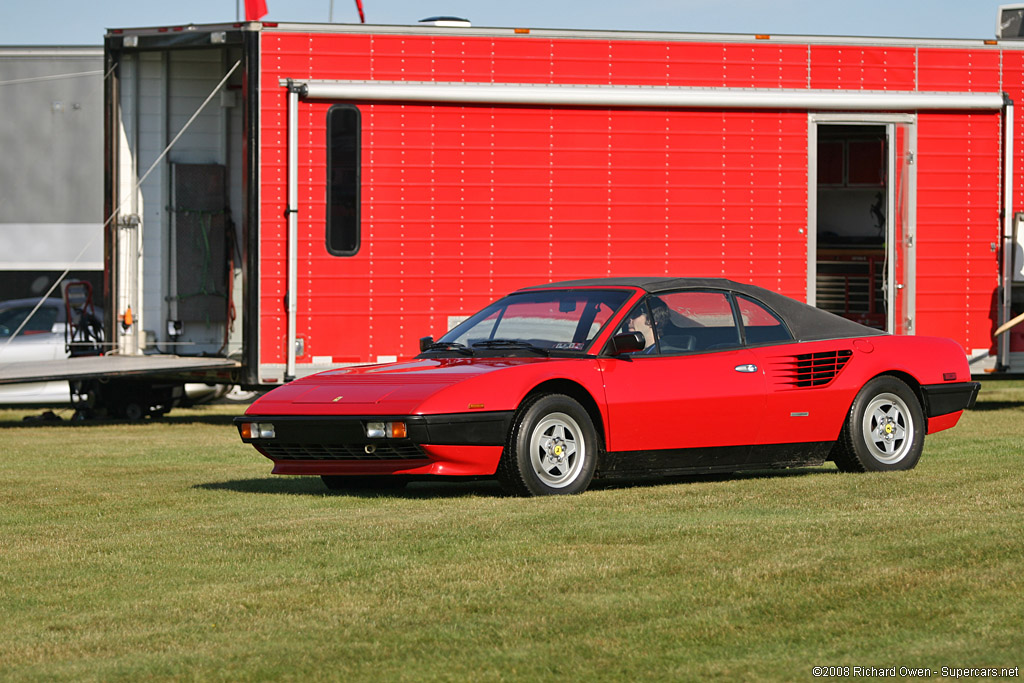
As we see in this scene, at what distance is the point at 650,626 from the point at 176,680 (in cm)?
149

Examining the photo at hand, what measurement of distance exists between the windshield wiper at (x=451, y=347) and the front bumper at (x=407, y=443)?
3.31ft

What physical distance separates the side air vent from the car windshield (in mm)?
1048

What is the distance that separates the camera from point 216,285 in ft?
49.3

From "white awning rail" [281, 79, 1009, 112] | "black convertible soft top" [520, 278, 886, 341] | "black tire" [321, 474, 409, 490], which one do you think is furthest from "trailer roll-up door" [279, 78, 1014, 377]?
"black tire" [321, 474, 409, 490]

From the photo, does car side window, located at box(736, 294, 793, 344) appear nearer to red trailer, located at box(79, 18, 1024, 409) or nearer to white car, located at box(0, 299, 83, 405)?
red trailer, located at box(79, 18, 1024, 409)

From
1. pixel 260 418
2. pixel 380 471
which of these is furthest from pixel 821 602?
pixel 260 418

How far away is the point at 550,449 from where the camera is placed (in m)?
8.12

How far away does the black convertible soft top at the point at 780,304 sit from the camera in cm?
909

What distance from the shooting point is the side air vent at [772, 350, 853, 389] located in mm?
8991

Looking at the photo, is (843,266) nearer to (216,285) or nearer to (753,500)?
(216,285)

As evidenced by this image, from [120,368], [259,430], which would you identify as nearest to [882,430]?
[259,430]

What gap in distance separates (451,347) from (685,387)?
1.46 metres

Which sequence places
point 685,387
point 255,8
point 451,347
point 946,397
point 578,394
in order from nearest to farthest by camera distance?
point 578,394 → point 685,387 → point 451,347 → point 946,397 → point 255,8

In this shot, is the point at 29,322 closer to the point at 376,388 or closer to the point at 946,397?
the point at 376,388
